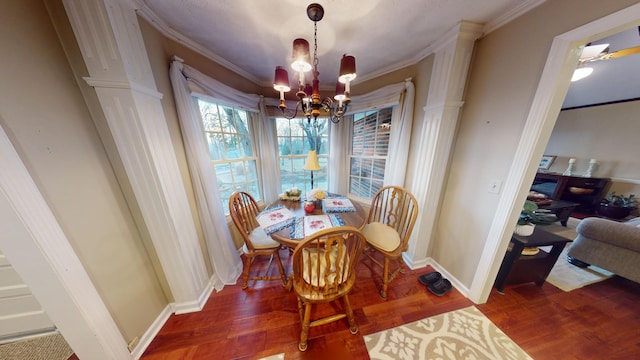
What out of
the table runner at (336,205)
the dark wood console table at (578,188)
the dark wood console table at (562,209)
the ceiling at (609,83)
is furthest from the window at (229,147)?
the dark wood console table at (578,188)

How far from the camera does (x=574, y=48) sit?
3.16 feet

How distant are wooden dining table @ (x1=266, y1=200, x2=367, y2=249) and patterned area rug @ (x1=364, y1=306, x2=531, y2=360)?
845mm

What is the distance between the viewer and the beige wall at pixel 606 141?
3164 mm

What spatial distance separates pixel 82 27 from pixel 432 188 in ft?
8.80

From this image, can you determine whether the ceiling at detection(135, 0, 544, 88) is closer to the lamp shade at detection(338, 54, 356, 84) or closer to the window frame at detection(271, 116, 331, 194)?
the lamp shade at detection(338, 54, 356, 84)

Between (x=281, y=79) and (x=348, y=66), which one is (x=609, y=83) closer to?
(x=348, y=66)

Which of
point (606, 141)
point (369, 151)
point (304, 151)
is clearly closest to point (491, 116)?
point (369, 151)

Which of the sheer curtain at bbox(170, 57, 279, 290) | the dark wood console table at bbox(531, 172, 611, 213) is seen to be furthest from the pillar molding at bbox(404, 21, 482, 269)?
the dark wood console table at bbox(531, 172, 611, 213)

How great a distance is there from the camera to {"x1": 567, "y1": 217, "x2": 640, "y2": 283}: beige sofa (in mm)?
1557

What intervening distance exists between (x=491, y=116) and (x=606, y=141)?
4.90 meters

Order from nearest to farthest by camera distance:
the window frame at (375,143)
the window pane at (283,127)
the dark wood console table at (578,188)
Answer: the window frame at (375,143)
the window pane at (283,127)
the dark wood console table at (578,188)

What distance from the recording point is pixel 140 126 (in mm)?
1040

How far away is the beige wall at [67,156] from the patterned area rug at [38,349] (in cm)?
54

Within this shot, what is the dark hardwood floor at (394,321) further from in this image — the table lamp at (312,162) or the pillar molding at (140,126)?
the table lamp at (312,162)
